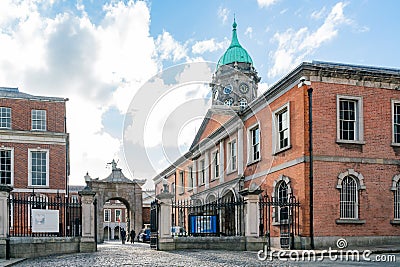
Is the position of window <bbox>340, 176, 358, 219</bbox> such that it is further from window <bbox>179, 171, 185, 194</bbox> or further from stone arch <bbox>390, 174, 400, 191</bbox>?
window <bbox>179, 171, 185, 194</bbox>

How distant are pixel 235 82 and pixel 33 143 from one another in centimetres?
2251

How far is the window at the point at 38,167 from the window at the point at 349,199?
66.1 ft

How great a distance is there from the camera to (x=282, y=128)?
79.4 feet

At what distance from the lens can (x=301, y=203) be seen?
21359 mm

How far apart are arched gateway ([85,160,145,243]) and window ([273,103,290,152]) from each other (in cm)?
2000

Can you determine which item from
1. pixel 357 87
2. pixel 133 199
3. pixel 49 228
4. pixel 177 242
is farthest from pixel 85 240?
pixel 133 199

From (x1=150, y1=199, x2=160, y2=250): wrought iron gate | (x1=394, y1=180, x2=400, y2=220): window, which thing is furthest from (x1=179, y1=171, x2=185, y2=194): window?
(x1=394, y1=180, x2=400, y2=220): window

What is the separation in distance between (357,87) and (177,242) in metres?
10.0

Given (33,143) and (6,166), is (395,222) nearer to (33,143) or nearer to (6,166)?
(33,143)

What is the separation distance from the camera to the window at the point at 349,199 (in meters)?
21.4

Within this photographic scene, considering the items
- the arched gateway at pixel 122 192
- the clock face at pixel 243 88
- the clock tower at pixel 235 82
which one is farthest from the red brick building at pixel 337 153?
the clock face at pixel 243 88

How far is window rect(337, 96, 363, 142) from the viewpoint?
72.2 ft

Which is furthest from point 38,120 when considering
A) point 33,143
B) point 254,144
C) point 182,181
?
point 182,181

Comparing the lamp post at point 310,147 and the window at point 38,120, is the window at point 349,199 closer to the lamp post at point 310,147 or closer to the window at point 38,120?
the lamp post at point 310,147
